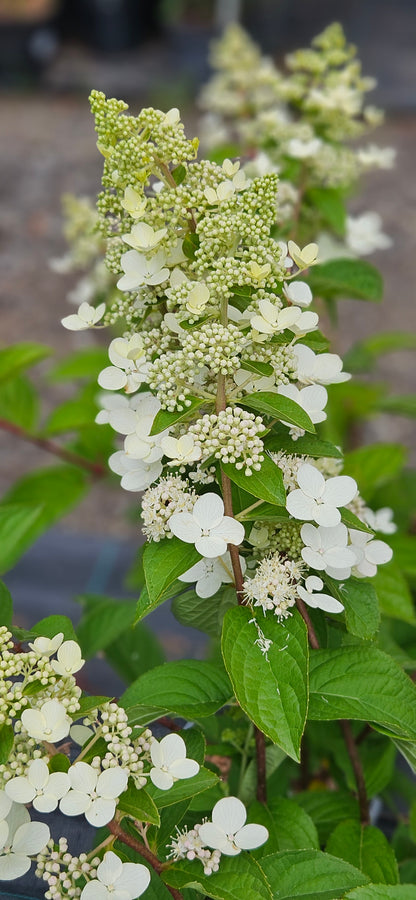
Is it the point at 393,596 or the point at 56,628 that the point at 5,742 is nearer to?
the point at 56,628

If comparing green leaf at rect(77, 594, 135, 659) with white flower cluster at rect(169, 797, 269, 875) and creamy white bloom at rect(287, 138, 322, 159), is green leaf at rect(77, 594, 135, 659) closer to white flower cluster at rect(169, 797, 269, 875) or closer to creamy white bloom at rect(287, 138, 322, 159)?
white flower cluster at rect(169, 797, 269, 875)

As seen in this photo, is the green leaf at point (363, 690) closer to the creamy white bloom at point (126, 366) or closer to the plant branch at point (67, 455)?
the creamy white bloom at point (126, 366)

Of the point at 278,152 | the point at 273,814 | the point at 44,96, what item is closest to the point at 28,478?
the point at 278,152

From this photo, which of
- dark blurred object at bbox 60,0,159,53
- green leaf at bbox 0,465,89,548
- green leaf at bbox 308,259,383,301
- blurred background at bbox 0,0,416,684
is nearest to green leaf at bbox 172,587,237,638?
green leaf at bbox 308,259,383,301

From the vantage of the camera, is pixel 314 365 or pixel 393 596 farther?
pixel 393 596

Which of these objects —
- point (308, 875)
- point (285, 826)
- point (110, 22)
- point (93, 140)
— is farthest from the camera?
point (110, 22)

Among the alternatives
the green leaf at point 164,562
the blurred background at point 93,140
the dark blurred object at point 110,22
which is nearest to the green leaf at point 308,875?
the green leaf at point 164,562

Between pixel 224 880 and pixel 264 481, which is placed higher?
pixel 264 481

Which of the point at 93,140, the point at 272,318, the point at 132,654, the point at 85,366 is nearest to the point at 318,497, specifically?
the point at 272,318
